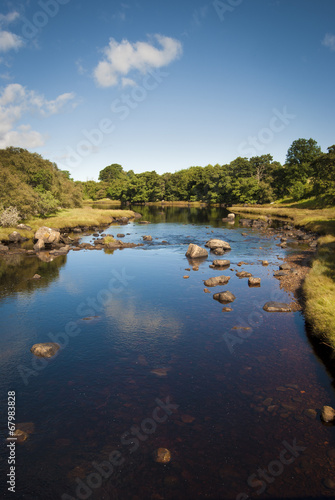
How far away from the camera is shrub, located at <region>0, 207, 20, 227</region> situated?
50.2m

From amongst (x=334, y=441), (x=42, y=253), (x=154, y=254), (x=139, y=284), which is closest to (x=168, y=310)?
(x=139, y=284)

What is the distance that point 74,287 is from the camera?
90.2ft

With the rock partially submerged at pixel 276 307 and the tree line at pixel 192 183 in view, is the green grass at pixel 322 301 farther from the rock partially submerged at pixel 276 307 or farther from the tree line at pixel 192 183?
the tree line at pixel 192 183

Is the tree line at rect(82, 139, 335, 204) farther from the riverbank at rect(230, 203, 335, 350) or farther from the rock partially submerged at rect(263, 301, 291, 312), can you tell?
the rock partially submerged at rect(263, 301, 291, 312)

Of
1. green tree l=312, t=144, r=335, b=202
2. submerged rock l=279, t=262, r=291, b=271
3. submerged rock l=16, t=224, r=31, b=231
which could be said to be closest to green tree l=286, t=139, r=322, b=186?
green tree l=312, t=144, r=335, b=202

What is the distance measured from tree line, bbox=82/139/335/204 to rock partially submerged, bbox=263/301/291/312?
89.1m

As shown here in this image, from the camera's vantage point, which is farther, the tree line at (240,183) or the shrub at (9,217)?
the tree line at (240,183)

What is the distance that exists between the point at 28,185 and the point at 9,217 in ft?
41.1

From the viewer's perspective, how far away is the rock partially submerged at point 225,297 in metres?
23.4

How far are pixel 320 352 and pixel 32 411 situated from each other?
15.0m

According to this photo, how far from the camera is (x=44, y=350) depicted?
1568cm

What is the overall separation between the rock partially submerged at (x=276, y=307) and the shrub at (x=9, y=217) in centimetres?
4707

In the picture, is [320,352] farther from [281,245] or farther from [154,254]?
[281,245]

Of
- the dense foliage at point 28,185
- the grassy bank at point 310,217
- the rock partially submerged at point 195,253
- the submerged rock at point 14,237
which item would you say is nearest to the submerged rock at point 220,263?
the rock partially submerged at point 195,253
